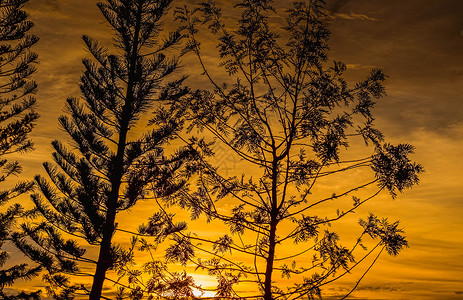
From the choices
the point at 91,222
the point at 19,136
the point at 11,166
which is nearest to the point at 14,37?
the point at 19,136

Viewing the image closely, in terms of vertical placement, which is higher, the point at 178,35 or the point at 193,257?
the point at 178,35

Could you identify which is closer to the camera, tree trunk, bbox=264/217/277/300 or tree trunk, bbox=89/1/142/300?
tree trunk, bbox=264/217/277/300

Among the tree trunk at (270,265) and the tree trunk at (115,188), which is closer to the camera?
the tree trunk at (270,265)

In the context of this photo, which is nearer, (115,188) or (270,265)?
(270,265)

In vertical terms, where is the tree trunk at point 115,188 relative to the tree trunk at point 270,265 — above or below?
above

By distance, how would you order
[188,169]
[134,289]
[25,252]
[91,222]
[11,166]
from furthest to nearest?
[11,166] < [25,252] < [91,222] < [134,289] < [188,169]

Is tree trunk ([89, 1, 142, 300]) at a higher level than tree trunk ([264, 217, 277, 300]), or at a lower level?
higher

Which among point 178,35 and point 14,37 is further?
point 14,37

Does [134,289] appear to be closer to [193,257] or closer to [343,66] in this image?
[193,257]

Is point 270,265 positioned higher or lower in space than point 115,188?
lower

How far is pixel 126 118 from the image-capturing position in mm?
14266

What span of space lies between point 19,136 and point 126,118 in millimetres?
5977

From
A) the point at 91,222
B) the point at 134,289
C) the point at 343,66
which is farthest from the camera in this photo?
the point at 91,222

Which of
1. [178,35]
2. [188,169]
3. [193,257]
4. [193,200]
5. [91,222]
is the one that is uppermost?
[178,35]
